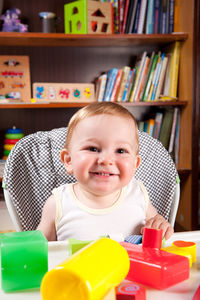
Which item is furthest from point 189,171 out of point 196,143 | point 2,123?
point 2,123

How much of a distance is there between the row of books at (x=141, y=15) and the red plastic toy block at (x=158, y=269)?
2.21 m

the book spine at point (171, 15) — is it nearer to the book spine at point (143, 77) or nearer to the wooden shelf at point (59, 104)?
the book spine at point (143, 77)

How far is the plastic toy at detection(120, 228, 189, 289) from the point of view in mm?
540

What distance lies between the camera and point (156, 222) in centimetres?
105

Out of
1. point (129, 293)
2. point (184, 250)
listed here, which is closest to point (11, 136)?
point (184, 250)

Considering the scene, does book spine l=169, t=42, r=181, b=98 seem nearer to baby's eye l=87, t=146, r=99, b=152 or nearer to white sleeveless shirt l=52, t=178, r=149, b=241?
white sleeveless shirt l=52, t=178, r=149, b=241

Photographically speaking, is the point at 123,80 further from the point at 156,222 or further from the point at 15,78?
the point at 156,222

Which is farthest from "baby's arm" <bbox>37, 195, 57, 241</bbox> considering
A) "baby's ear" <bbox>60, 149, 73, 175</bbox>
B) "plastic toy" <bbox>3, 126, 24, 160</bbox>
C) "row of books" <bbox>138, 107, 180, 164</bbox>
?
"row of books" <bbox>138, 107, 180, 164</bbox>

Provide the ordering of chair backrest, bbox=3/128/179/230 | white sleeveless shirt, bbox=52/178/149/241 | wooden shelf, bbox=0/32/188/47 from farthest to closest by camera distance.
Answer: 1. wooden shelf, bbox=0/32/188/47
2. chair backrest, bbox=3/128/179/230
3. white sleeveless shirt, bbox=52/178/149/241

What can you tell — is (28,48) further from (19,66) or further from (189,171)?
(189,171)

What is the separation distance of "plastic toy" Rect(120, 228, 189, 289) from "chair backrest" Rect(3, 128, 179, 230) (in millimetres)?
636

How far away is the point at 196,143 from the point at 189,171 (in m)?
0.21

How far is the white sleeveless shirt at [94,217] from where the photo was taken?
1.05m

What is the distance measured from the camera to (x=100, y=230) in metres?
1.04
